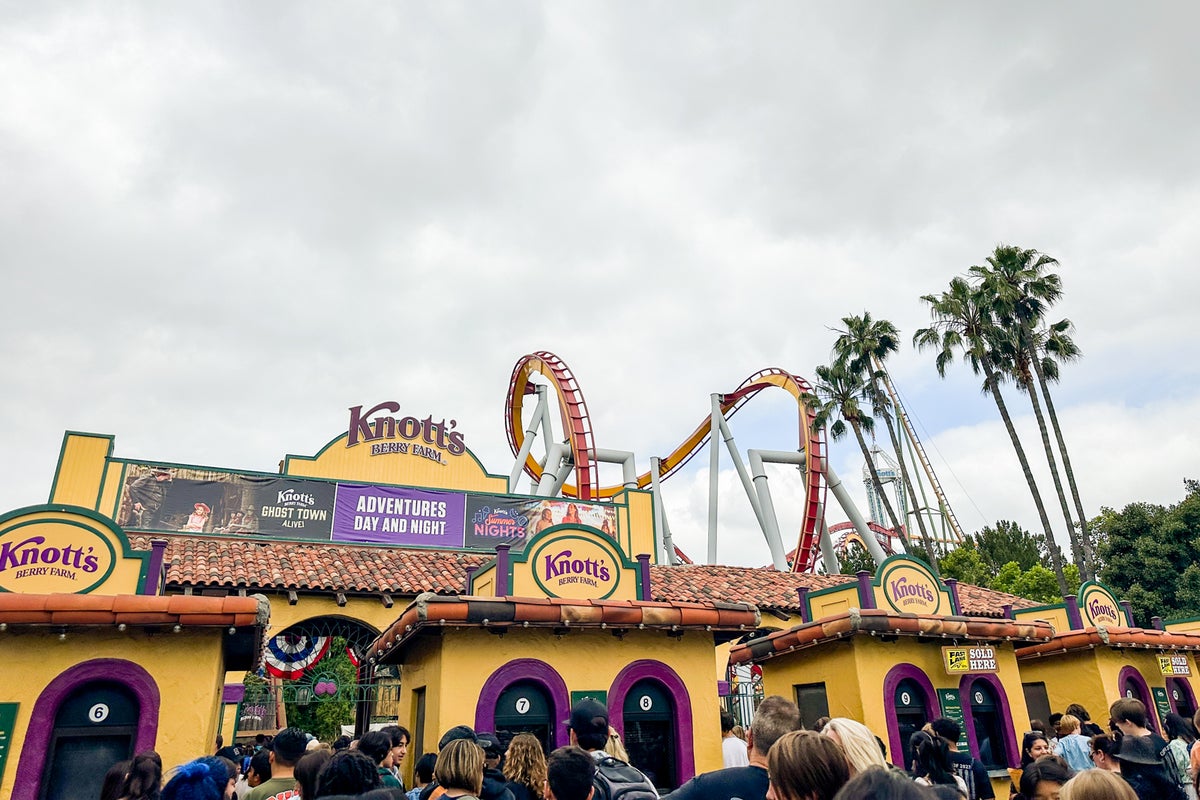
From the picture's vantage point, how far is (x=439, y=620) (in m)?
9.33

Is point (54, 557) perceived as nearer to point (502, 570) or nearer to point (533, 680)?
point (502, 570)

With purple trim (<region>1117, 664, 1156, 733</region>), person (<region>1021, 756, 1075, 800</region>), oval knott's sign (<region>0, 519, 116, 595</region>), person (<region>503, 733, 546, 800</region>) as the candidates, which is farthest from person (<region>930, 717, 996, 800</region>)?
purple trim (<region>1117, 664, 1156, 733</region>)

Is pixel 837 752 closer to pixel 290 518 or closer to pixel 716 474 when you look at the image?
pixel 290 518

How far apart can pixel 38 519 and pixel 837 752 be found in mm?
10854

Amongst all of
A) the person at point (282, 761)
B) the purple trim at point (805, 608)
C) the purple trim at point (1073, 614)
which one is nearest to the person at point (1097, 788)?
the person at point (282, 761)

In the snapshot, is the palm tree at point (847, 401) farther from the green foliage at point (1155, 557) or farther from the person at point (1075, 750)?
the person at point (1075, 750)

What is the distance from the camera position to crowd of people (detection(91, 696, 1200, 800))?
109 inches

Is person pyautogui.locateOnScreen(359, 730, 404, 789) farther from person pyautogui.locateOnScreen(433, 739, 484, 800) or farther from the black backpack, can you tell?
the black backpack

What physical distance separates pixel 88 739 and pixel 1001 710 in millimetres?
13148

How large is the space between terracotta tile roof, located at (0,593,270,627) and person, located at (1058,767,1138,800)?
8.42m

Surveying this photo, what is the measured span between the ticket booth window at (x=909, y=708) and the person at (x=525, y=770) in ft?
27.5

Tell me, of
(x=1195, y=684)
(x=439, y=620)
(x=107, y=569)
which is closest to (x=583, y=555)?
(x=439, y=620)

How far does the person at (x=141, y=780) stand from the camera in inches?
172

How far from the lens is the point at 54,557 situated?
32.7 feet
